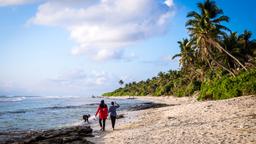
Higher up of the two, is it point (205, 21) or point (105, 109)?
point (205, 21)

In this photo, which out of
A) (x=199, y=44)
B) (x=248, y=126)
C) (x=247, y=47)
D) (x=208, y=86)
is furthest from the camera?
(x=247, y=47)

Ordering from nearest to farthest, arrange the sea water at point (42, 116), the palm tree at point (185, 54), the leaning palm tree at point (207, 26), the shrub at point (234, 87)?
the sea water at point (42, 116) < the shrub at point (234, 87) < the leaning palm tree at point (207, 26) < the palm tree at point (185, 54)

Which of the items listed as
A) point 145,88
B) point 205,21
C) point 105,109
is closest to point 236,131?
point 105,109

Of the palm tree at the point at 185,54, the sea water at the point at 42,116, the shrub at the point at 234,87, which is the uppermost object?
the palm tree at the point at 185,54

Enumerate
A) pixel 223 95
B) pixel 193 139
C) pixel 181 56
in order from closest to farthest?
pixel 193 139 → pixel 223 95 → pixel 181 56

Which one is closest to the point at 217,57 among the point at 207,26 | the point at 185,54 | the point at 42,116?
the point at 207,26

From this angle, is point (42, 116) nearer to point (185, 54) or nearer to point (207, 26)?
point (207, 26)

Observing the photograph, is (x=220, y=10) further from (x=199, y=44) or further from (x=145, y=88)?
(x=145, y=88)

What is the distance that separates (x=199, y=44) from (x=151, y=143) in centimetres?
3241

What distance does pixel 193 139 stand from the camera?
11.7 meters

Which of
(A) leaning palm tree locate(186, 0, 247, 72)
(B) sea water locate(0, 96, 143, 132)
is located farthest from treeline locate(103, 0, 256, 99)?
(B) sea water locate(0, 96, 143, 132)

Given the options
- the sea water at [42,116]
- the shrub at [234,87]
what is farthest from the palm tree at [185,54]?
the shrub at [234,87]

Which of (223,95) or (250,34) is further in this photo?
(250,34)

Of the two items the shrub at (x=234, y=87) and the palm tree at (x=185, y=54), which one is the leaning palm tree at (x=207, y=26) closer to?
the shrub at (x=234, y=87)
